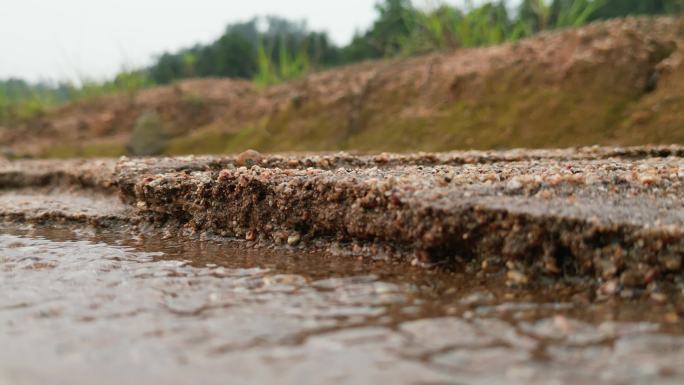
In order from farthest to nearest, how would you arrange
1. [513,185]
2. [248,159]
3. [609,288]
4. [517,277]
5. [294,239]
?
[248,159], [294,239], [513,185], [517,277], [609,288]

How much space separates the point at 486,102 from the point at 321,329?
27.7 feet

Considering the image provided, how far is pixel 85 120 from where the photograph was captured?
55.5 feet

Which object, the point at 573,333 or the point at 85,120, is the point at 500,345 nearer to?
the point at 573,333

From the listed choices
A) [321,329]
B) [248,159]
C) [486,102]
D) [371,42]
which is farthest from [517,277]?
[371,42]

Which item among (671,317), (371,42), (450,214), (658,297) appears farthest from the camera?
(371,42)

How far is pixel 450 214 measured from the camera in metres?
2.53

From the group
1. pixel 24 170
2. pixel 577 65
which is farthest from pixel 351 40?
pixel 24 170

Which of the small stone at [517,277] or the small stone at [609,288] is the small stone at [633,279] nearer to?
the small stone at [609,288]

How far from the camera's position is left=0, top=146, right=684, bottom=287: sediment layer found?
7.29ft

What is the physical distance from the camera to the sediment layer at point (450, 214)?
87.4 inches

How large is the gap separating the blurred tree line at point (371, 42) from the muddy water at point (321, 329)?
10.0m

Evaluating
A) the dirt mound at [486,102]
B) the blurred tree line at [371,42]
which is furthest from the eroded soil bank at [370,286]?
the blurred tree line at [371,42]

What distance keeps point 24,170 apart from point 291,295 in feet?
18.5

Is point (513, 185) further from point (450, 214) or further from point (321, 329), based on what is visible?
point (321, 329)
